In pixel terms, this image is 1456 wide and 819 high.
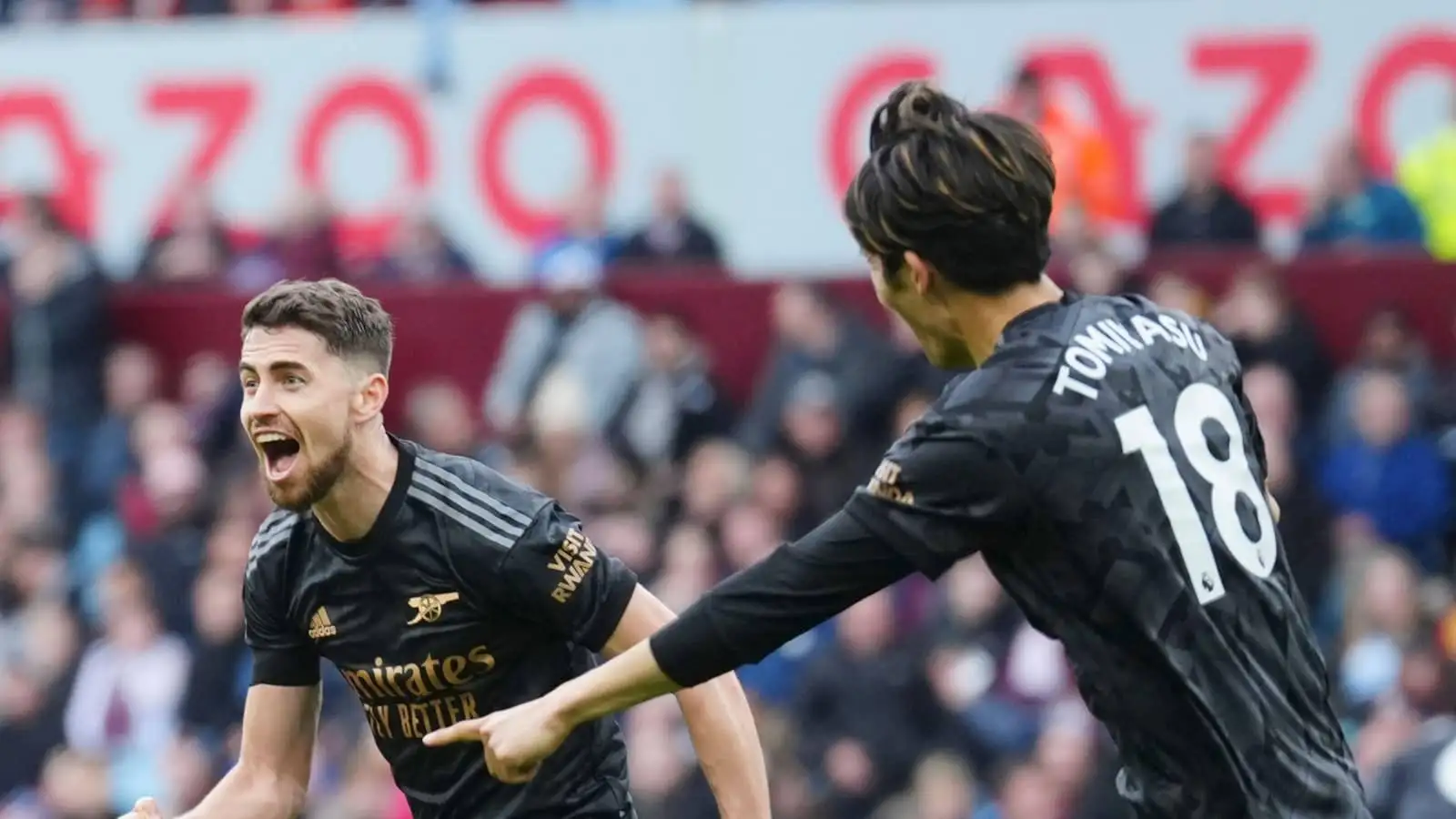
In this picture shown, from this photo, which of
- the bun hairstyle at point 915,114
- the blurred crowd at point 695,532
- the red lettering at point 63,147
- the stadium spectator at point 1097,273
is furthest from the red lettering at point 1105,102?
the bun hairstyle at point 915,114

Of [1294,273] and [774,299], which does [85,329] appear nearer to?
[774,299]

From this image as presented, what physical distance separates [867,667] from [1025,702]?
69 centimetres

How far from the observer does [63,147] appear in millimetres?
16922

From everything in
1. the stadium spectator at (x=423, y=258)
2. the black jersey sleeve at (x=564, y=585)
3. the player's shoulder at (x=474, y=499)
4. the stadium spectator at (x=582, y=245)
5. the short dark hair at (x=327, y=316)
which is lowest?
the stadium spectator at (x=423, y=258)

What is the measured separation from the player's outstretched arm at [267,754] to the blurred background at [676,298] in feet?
15.7

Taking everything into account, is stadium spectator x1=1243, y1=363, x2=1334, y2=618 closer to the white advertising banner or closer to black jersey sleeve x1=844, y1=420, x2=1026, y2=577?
the white advertising banner

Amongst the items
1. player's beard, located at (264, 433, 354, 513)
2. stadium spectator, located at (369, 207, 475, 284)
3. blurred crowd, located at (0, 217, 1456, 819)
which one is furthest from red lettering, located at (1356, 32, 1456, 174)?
player's beard, located at (264, 433, 354, 513)

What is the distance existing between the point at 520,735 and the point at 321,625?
1.13 m

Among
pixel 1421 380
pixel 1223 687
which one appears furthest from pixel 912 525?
pixel 1421 380

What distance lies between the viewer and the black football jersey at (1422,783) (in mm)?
7340

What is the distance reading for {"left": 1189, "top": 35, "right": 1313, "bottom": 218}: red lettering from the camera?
48.7 feet

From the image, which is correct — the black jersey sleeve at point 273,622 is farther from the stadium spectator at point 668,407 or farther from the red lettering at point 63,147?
the red lettering at point 63,147

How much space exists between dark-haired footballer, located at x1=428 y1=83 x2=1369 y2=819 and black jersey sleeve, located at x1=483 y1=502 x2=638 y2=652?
2.37 ft

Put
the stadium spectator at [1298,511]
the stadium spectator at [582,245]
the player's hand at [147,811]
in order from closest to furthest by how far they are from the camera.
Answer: the player's hand at [147,811]
the stadium spectator at [1298,511]
the stadium spectator at [582,245]
